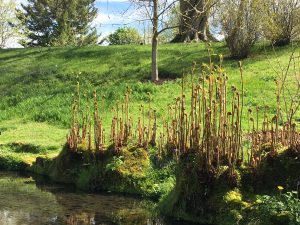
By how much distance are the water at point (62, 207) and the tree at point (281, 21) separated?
16.8 m

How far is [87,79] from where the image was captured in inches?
993

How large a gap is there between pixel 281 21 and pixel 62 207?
20.2m

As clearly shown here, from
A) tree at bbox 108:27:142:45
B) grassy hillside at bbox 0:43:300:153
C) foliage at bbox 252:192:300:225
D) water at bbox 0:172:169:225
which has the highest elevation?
tree at bbox 108:27:142:45

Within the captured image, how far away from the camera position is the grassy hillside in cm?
1892

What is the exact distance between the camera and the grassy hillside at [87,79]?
745 inches

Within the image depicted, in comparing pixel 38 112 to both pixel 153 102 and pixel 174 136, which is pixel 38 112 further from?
pixel 174 136

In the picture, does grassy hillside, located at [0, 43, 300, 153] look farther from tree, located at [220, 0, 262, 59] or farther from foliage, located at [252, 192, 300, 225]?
foliage, located at [252, 192, 300, 225]

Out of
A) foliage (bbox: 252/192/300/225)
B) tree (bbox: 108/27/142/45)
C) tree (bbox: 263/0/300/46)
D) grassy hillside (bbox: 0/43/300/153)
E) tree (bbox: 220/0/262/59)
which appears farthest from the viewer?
tree (bbox: 108/27/142/45)

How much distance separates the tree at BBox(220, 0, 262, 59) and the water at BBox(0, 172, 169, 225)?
638 inches

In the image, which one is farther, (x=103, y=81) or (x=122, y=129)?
(x=103, y=81)

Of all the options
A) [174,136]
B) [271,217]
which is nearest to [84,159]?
[174,136]

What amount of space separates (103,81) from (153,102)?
5145 millimetres

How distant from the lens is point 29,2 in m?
60.6

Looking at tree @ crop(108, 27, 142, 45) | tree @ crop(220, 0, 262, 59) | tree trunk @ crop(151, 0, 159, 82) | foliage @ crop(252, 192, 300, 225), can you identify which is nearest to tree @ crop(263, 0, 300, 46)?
tree @ crop(220, 0, 262, 59)
